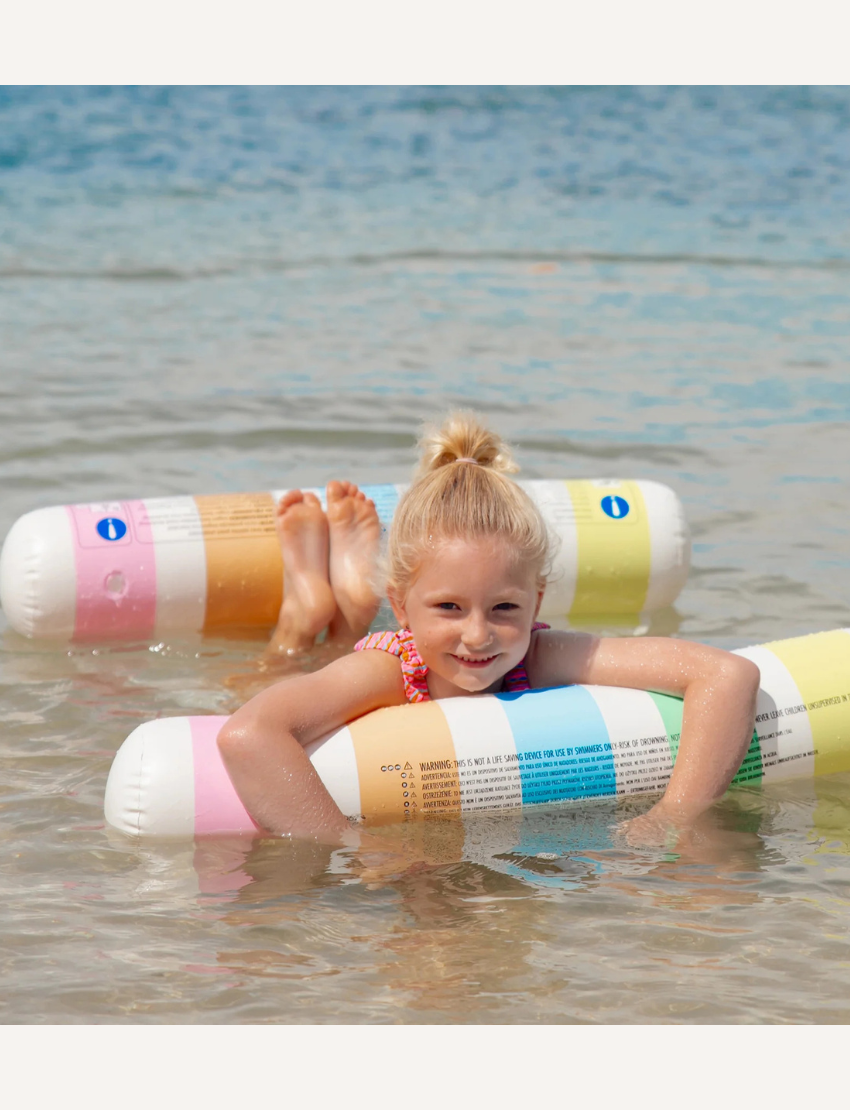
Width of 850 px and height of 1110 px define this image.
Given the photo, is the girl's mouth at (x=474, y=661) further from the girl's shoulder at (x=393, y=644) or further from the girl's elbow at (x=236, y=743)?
the girl's elbow at (x=236, y=743)

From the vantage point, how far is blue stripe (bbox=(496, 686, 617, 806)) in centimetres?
355

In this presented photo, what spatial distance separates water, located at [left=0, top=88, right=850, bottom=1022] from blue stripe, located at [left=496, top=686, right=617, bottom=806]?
0.10m

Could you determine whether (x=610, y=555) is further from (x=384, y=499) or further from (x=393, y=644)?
(x=393, y=644)

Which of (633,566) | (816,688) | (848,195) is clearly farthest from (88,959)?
(848,195)

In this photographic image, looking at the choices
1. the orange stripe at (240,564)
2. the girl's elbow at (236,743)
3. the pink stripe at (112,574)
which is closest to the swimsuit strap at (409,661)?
the girl's elbow at (236,743)

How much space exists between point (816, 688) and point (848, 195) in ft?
34.2

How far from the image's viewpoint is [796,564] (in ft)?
18.5

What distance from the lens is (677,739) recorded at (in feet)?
12.0

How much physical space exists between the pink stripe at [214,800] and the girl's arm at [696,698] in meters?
1.00

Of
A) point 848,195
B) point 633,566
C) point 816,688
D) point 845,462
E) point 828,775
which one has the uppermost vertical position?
point 848,195

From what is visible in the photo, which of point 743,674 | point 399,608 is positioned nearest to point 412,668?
point 399,608

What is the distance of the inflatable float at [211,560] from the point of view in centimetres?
479

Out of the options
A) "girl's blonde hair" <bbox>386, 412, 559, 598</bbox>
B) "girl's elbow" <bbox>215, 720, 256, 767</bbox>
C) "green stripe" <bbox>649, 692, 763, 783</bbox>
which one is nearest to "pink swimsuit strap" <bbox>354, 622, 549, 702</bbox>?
"girl's blonde hair" <bbox>386, 412, 559, 598</bbox>

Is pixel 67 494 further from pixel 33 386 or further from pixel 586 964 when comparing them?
pixel 586 964
